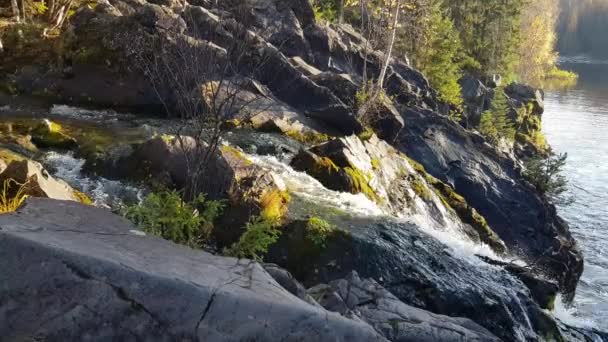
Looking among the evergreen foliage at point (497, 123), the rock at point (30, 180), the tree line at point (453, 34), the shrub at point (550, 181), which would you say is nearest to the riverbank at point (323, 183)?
the shrub at point (550, 181)

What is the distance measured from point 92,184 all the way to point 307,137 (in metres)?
7.98

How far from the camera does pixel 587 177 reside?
30609 mm

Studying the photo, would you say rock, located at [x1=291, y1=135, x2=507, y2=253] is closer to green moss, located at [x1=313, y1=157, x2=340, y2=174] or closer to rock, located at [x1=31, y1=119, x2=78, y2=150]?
green moss, located at [x1=313, y1=157, x2=340, y2=174]

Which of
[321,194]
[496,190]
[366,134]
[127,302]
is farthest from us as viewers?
[496,190]

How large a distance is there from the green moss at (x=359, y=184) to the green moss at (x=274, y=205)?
2.91 metres

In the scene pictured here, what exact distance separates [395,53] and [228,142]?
2127cm

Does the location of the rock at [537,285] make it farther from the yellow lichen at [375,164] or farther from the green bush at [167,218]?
the green bush at [167,218]

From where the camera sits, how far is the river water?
651 inches

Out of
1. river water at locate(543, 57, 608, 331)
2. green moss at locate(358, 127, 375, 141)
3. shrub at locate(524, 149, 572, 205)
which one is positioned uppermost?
green moss at locate(358, 127, 375, 141)

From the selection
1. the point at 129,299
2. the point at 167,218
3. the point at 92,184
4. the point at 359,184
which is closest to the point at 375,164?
the point at 359,184

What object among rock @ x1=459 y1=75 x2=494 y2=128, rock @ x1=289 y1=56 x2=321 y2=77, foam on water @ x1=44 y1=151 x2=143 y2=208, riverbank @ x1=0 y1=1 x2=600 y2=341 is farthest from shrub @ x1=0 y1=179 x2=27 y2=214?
rock @ x1=459 y1=75 x2=494 y2=128

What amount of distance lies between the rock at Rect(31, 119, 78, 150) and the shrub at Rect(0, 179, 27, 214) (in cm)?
542

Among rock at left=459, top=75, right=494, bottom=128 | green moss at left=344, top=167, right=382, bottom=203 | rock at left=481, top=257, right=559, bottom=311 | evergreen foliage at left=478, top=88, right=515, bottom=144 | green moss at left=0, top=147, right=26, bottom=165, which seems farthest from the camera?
rock at left=459, top=75, right=494, bottom=128

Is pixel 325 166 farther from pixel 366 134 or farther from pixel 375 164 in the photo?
pixel 366 134
